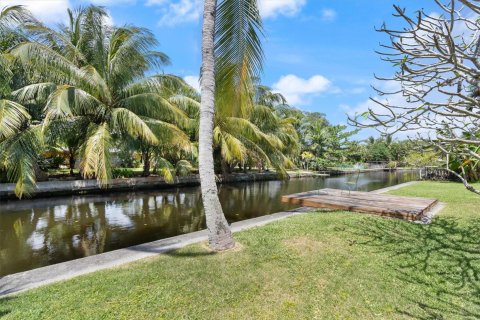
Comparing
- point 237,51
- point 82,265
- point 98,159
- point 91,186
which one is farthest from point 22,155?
point 237,51

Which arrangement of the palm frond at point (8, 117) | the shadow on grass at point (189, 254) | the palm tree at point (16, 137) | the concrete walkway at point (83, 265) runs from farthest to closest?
the palm frond at point (8, 117)
the palm tree at point (16, 137)
the shadow on grass at point (189, 254)
the concrete walkway at point (83, 265)

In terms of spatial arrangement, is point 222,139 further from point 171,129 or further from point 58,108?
point 58,108

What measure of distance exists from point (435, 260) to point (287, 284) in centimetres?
225

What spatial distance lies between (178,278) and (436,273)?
3.14 meters

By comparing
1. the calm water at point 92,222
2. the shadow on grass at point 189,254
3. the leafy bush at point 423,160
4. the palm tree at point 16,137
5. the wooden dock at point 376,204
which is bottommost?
the calm water at point 92,222

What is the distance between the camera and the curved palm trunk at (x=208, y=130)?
14.0 ft

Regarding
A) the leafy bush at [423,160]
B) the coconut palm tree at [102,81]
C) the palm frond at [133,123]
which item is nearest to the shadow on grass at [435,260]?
the leafy bush at [423,160]

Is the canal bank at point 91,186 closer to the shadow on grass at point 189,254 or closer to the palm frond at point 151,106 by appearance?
the palm frond at point 151,106

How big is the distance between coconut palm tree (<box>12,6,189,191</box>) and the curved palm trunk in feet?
25.8

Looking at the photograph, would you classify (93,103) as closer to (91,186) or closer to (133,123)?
(133,123)

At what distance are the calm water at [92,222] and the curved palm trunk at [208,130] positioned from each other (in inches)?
102

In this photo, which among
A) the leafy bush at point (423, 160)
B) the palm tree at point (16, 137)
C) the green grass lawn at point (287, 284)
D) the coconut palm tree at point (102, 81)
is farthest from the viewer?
the coconut palm tree at point (102, 81)

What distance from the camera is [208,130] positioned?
429 cm

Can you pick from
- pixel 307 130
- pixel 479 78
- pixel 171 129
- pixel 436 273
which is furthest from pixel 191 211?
pixel 307 130
